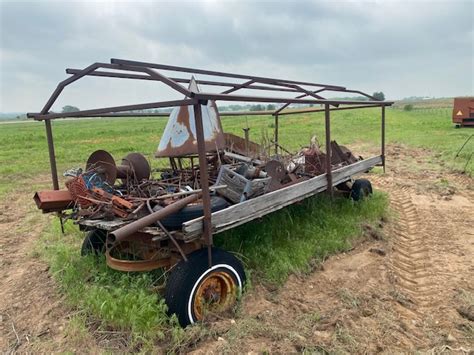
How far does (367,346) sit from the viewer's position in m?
2.96

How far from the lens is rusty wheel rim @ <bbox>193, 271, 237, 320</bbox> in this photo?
3303 millimetres

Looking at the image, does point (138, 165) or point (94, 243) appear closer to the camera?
point (94, 243)

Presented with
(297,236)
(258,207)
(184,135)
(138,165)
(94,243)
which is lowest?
(297,236)

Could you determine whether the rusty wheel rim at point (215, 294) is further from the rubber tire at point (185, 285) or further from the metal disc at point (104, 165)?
the metal disc at point (104, 165)

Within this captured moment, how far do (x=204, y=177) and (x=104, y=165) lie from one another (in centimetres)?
183

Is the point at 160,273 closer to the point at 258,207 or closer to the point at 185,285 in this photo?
the point at 185,285

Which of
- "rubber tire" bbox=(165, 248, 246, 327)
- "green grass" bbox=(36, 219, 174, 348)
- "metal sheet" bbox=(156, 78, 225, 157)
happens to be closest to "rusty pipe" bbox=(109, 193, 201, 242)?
"rubber tire" bbox=(165, 248, 246, 327)

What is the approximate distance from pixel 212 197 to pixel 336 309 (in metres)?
1.59

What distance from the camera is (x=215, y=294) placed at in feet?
11.3

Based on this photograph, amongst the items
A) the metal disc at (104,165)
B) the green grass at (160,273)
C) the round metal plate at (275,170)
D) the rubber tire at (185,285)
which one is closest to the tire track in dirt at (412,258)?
the green grass at (160,273)

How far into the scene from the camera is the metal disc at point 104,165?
4391 mm

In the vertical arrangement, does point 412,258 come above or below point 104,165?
below

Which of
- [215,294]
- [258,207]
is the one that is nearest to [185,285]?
[215,294]

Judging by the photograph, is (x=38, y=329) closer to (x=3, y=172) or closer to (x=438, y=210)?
(x=438, y=210)
